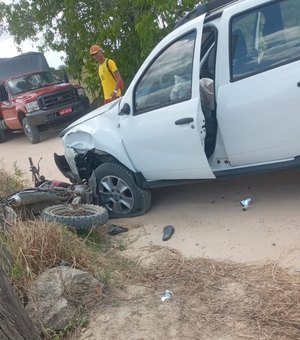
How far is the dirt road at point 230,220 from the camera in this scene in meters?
4.44

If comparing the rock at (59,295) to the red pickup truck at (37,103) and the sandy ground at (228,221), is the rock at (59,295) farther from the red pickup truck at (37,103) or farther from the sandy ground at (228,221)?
the red pickup truck at (37,103)

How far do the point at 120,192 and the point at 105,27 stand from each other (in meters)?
8.19

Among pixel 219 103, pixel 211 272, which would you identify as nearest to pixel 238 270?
pixel 211 272

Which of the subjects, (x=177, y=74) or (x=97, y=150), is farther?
(x=97, y=150)

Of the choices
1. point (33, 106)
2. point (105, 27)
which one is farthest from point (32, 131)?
point (105, 27)

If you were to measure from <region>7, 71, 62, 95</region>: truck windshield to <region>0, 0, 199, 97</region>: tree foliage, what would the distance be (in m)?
0.74

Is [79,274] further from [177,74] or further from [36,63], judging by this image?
[36,63]

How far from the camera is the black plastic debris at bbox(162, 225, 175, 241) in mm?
5152

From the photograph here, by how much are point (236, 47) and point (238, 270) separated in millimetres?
2153

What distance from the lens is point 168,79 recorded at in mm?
5270

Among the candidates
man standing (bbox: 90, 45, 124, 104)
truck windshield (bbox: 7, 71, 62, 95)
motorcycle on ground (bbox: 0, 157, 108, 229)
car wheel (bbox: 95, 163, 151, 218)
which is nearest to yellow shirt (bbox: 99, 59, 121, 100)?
man standing (bbox: 90, 45, 124, 104)

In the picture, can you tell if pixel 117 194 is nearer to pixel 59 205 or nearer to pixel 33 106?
pixel 59 205

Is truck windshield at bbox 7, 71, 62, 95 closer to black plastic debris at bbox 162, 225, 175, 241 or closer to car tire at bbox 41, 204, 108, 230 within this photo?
car tire at bbox 41, 204, 108, 230

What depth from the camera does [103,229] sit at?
18.2 feet
